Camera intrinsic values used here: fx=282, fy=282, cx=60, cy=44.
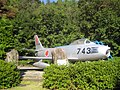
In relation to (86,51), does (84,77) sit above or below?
below

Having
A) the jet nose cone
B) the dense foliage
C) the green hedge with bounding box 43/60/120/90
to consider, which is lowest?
the green hedge with bounding box 43/60/120/90

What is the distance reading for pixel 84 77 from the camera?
37.3ft

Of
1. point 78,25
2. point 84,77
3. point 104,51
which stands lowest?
point 84,77

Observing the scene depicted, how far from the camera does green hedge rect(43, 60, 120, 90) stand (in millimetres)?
11367

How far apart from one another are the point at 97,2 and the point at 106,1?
4.30 ft

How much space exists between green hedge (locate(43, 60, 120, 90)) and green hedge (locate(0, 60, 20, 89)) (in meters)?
1.54

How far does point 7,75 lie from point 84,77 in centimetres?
336

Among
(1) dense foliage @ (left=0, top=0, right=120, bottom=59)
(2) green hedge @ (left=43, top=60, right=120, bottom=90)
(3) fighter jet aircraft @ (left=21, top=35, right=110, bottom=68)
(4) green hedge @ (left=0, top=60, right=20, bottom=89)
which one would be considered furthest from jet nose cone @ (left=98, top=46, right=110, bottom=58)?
(1) dense foliage @ (left=0, top=0, right=120, bottom=59)

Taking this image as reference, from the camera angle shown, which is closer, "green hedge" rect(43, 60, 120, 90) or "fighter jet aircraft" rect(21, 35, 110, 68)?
"green hedge" rect(43, 60, 120, 90)

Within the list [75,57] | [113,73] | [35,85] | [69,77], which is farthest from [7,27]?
[75,57]

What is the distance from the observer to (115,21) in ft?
118

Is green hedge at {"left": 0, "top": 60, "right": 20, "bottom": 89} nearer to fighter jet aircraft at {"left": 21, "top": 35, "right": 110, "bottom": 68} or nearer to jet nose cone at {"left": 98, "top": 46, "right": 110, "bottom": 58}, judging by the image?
fighter jet aircraft at {"left": 21, "top": 35, "right": 110, "bottom": 68}

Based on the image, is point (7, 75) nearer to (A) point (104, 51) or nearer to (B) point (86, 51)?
(A) point (104, 51)

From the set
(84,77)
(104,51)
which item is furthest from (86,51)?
(84,77)
